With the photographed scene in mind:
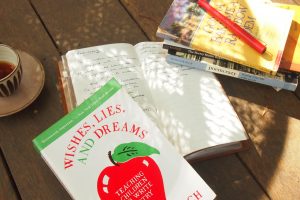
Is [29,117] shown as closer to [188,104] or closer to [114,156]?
[114,156]

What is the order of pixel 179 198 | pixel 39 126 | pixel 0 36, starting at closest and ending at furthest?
pixel 179 198, pixel 39 126, pixel 0 36

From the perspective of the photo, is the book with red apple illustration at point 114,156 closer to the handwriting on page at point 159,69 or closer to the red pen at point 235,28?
the handwriting on page at point 159,69

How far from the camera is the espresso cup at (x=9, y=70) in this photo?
2.52 ft

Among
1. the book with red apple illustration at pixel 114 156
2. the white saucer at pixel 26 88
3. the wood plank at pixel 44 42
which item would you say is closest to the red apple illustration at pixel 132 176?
the book with red apple illustration at pixel 114 156

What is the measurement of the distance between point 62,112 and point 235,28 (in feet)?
1.31

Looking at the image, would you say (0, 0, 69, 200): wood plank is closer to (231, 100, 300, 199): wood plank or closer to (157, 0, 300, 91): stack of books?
(157, 0, 300, 91): stack of books

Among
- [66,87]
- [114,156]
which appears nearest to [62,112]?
[66,87]

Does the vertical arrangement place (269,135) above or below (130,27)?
below

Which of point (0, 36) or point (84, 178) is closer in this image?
point (84, 178)

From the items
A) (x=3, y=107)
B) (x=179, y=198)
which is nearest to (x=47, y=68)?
(x=3, y=107)

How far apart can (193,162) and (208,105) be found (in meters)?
0.12

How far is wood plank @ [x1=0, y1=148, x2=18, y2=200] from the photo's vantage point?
2.43 ft

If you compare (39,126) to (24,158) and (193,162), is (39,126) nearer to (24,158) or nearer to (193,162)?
(24,158)

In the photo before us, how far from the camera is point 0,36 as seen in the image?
91 cm
